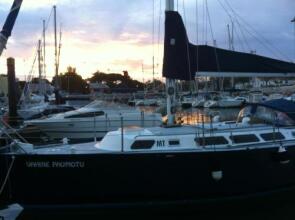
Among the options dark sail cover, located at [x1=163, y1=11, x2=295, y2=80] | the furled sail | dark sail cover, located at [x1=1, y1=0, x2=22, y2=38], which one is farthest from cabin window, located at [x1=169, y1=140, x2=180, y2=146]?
dark sail cover, located at [x1=1, y1=0, x2=22, y2=38]

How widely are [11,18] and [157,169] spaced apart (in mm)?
5071

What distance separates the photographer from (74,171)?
1051 centimetres

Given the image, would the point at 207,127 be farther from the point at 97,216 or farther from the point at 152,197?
the point at 97,216

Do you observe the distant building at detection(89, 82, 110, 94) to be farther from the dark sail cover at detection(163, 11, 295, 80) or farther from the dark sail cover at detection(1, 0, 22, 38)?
the dark sail cover at detection(1, 0, 22, 38)

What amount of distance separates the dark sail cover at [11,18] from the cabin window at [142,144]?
404 cm

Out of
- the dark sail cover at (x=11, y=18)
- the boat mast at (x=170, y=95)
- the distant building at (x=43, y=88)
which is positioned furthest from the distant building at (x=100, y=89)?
the dark sail cover at (x=11, y=18)

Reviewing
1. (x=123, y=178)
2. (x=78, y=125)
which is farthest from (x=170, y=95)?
(x=78, y=125)

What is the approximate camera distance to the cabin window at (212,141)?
11.1 metres

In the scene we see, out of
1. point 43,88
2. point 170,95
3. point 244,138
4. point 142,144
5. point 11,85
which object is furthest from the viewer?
point 43,88

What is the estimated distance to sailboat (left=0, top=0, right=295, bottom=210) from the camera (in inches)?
414

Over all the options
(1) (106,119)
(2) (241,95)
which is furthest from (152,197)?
(2) (241,95)

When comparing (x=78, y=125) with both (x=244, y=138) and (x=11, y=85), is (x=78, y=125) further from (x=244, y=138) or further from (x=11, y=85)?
(x=244, y=138)

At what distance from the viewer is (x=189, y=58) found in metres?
12.6

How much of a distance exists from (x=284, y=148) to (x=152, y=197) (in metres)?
3.51
